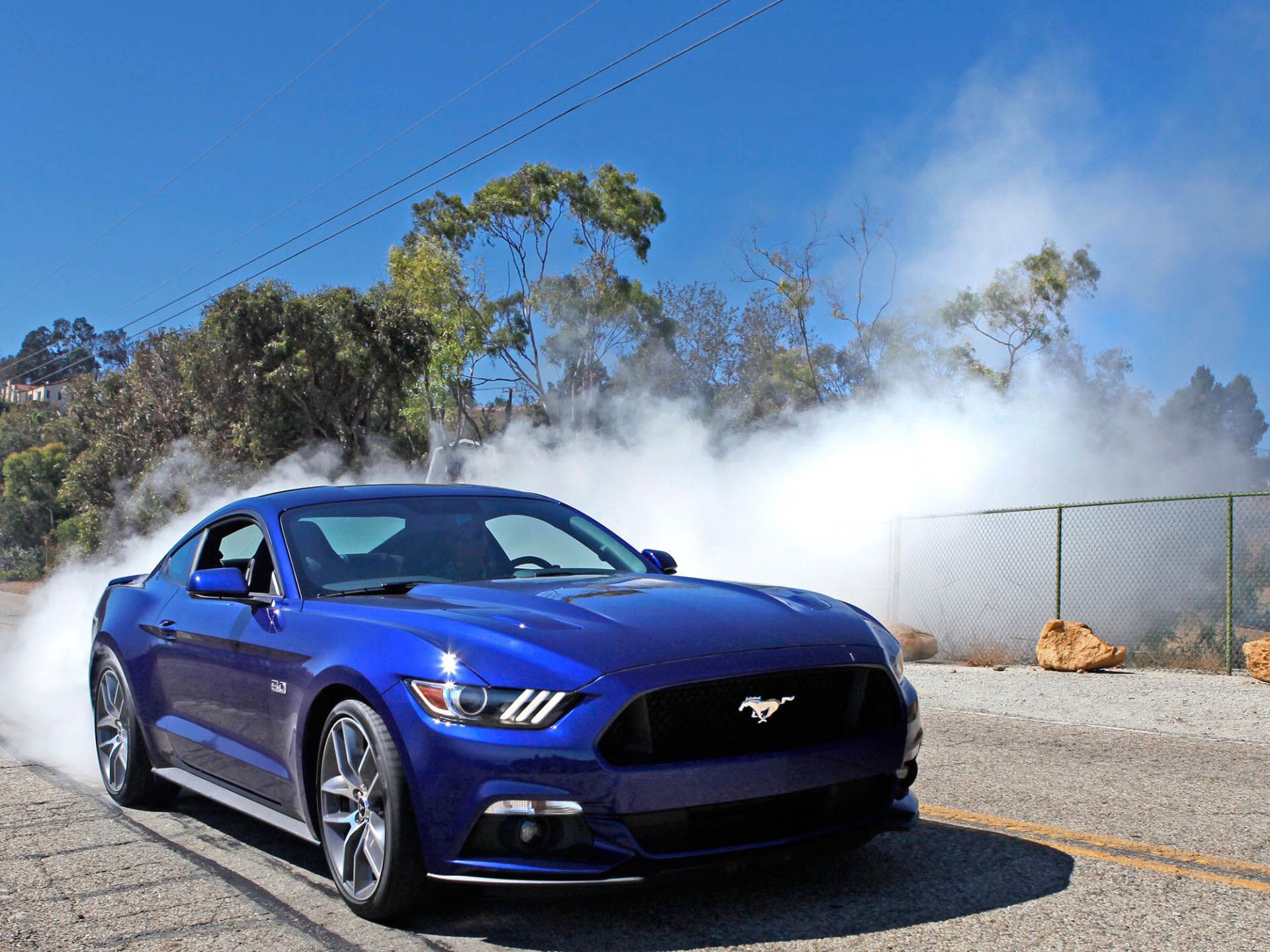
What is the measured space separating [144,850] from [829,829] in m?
3.01

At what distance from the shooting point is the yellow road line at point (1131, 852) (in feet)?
13.7

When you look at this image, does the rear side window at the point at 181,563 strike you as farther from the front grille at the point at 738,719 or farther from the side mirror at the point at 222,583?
the front grille at the point at 738,719

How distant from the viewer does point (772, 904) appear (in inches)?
152

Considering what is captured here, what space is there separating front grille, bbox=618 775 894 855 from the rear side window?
10.6ft

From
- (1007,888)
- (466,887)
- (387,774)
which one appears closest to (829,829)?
(1007,888)

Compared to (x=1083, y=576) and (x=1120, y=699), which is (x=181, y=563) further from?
(x=1083, y=576)

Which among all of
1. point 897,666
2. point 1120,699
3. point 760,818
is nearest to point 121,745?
point 760,818

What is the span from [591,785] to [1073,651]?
981cm

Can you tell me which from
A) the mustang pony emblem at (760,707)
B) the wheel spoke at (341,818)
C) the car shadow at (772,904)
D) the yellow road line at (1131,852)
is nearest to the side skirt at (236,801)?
the wheel spoke at (341,818)

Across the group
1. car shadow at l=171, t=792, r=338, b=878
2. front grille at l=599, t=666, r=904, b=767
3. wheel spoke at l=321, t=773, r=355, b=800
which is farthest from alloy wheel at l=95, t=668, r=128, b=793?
front grille at l=599, t=666, r=904, b=767

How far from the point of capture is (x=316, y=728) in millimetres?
4160

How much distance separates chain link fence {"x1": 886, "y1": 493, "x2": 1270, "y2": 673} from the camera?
1453 cm

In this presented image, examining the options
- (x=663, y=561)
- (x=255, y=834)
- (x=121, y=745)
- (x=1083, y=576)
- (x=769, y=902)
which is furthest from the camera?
(x=1083, y=576)

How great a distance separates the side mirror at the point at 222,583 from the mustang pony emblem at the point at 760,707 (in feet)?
7.21
